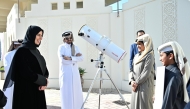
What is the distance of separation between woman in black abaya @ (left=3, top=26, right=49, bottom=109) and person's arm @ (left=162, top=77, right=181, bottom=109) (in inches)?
58.2

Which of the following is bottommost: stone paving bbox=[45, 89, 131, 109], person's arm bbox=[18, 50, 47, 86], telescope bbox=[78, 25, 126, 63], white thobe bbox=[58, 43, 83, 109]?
stone paving bbox=[45, 89, 131, 109]

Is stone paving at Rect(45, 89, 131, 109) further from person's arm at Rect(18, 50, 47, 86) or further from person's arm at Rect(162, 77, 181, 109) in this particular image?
person's arm at Rect(162, 77, 181, 109)

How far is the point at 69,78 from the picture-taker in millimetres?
3918

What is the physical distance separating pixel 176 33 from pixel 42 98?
3.79m

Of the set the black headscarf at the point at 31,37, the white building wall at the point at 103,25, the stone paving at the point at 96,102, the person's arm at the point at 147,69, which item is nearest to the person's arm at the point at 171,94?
the person's arm at the point at 147,69

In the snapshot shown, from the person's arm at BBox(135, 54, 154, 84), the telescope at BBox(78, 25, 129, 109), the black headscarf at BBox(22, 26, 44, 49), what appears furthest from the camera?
the telescope at BBox(78, 25, 129, 109)

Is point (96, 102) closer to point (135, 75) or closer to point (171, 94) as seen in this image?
point (135, 75)

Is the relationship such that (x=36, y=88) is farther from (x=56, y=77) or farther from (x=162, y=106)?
(x=56, y=77)

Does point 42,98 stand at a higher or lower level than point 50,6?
lower

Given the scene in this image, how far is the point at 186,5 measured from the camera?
4.74m

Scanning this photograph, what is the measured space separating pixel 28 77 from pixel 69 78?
1.62 metres

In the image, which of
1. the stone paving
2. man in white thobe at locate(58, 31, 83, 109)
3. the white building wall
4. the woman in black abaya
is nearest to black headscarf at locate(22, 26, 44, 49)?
the woman in black abaya

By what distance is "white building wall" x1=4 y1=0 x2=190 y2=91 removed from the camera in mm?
5512

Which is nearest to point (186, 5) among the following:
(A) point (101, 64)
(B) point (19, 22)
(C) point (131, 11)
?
(C) point (131, 11)
